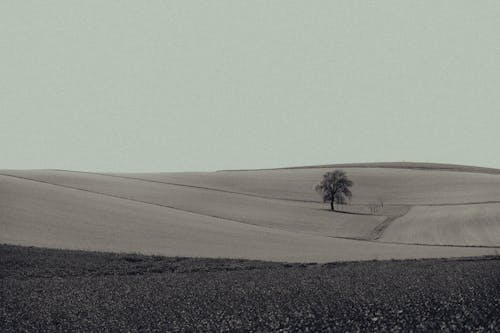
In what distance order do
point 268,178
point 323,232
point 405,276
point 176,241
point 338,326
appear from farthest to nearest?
point 268,178, point 323,232, point 176,241, point 405,276, point 338,326

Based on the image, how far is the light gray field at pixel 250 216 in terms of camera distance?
56.2 meters

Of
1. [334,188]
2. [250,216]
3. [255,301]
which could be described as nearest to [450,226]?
[250,216]

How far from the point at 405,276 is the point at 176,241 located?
1151 inches

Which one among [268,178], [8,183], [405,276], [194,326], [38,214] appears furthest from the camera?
[268,178]

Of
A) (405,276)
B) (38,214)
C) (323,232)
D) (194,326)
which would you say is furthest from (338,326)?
(323,232)

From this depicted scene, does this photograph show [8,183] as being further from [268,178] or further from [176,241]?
[268,178]

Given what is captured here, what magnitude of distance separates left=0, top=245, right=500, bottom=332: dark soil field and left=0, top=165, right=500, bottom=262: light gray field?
17.4m

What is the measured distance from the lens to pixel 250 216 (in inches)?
3051

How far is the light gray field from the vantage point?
56.2 meters

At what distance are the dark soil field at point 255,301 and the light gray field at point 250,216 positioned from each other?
17354 mm

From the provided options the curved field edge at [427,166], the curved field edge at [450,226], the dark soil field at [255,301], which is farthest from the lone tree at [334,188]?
the dark soil field at [255,301]

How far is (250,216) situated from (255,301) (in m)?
52.9

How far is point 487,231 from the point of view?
221 ft

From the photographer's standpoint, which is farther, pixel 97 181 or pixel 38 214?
pixel 97 181
